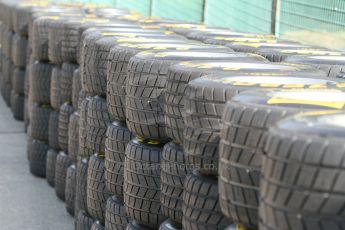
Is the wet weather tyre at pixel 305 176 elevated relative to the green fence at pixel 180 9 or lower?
elevated

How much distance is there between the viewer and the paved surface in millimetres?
8688

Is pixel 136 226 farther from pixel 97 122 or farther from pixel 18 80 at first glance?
pixel 18 80

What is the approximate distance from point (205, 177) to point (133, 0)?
→ 18722 millimetres

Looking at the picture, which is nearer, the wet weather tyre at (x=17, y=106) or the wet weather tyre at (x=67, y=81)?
the wet weather tyre at (x=67, y=81)

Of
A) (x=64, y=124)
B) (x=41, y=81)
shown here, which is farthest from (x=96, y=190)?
(x=41, y=81)

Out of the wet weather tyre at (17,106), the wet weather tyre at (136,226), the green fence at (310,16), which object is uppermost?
the green fence at (310,16)

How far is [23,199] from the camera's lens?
9.67m

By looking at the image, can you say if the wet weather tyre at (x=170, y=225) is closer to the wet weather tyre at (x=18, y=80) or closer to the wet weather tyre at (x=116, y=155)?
the wet weather tyre at (x=116, y=155)

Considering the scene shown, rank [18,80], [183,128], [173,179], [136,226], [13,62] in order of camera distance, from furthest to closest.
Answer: [13,62] → [18,80] → [136,226] → [173,179] → [183,128]

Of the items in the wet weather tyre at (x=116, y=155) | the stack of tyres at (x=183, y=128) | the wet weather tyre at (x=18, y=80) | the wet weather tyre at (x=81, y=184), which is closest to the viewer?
the stack of tyres at (x=183, y=128)

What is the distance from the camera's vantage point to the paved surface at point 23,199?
8688 mm

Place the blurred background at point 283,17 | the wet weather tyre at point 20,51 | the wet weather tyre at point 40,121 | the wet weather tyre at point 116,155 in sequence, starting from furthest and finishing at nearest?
1. the wet weather tyre at point 20,51
2. the blurred background at point 283,17
3. the wet weather tyre at point 40,121
4. the wet weather tyre at point 116,155

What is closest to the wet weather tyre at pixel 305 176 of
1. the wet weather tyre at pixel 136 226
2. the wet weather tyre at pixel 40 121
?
the wet weather tyre at pixel 136 226

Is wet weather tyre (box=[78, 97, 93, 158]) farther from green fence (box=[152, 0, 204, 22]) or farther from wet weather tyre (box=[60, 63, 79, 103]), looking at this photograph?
green fence (box=[152, 0, 204, 22])
